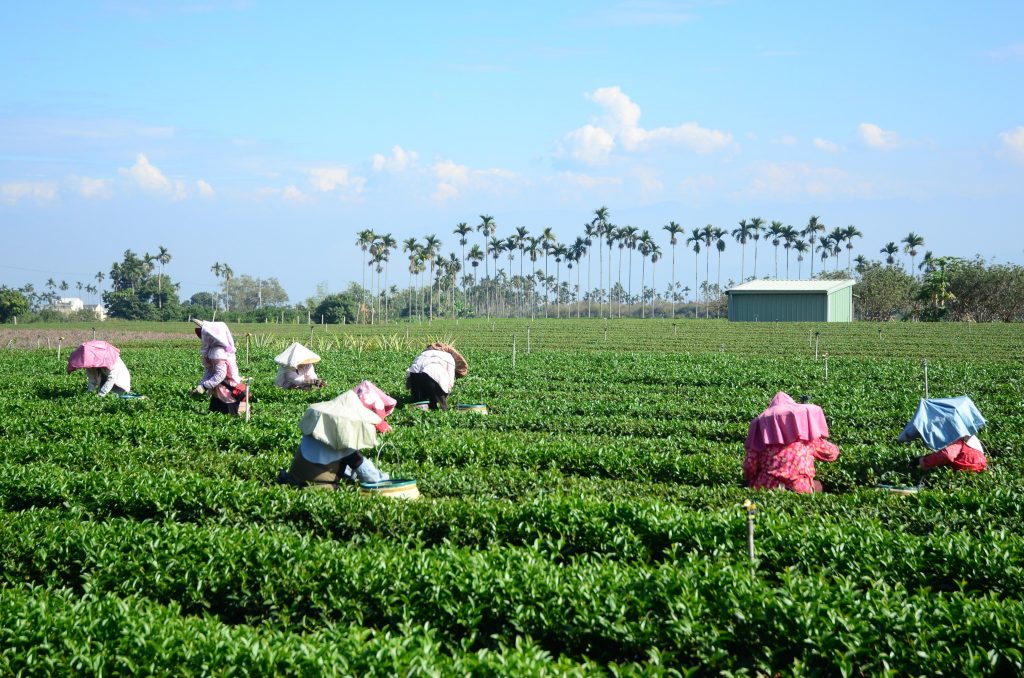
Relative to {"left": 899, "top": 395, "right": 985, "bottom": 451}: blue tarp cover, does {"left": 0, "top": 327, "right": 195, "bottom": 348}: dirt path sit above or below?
below

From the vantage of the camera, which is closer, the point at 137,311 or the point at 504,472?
the point at 504,472

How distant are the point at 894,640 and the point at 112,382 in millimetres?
16451

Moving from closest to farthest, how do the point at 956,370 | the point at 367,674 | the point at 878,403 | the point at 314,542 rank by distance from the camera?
the point at 367,674, the point at 314,542, the point at 878,403, the point at 956,370

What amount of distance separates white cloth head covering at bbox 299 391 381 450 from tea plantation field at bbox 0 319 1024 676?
766mm

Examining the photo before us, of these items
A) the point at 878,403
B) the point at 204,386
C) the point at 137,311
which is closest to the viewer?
the point at 204,386

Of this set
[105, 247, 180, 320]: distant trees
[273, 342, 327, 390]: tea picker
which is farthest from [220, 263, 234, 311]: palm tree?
[273, 342, 327, 390]: tea picker

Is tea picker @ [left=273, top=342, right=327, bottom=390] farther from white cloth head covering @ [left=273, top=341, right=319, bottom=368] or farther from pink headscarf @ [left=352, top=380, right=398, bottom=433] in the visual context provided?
pink headscarf @ [left=352, top=380, right=398, bottom=433]

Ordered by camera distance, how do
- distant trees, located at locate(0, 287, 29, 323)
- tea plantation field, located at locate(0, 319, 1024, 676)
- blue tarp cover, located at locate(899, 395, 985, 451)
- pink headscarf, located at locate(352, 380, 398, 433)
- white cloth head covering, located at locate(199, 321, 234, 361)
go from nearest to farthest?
tea plantation field, located at locate(0, 319, 1024, 676) → blue tarp cover, located at locate(899, 395, 985, 451) → pink headscarf, located at locate(352, 380, 398, 433) → white cloth head covering, located at locate(199, 321, 234, 361) → distant trees, located at locate(0, 287, 29, 323)

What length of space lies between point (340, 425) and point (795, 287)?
65.5m


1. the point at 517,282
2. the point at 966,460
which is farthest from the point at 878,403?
the point at 517,282

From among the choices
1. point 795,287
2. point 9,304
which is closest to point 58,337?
point 9,304

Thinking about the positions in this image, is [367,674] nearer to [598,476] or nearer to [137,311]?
[598,476]

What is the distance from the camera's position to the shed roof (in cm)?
6888

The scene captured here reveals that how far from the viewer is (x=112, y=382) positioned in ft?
59.9
